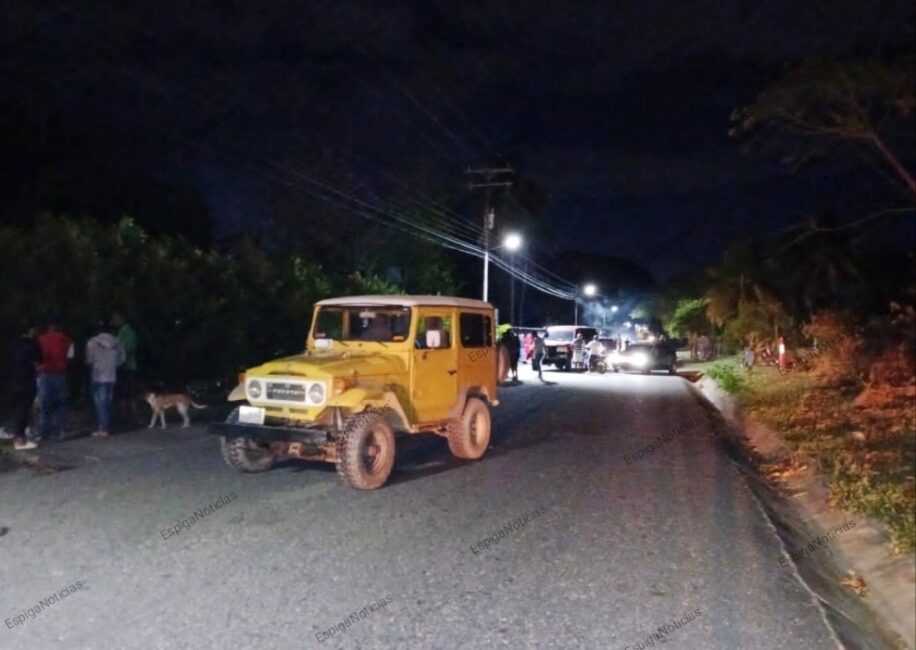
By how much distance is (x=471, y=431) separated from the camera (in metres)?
12.5

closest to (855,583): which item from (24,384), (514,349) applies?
(24,384)

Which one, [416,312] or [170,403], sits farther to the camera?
[170,403]

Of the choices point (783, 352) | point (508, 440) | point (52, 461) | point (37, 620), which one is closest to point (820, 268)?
point (783, 352)

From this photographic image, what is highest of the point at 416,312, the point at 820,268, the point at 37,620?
the point at 820,268

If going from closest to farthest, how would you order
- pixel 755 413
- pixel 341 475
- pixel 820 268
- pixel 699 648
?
pixel 699 648 → pixel 341 475 → pixel 755 413 → pixel 820 268

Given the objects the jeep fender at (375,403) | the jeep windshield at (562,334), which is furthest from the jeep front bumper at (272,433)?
A: the jeep windshield at (562,334)

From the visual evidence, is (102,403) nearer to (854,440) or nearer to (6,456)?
(6,456)


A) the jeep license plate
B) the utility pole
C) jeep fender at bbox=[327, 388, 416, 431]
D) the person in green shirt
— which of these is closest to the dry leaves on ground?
jeep fender at bbox=[327, 388, 416, 431]

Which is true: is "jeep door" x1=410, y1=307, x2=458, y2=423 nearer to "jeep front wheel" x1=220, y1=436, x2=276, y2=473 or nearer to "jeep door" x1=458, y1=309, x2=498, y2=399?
"jeep door" x1=458, y1=309, x2=498, y2=399

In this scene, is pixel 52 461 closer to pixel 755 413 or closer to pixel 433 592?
pixel 433 592

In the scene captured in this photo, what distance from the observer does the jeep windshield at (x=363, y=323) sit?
11500mm

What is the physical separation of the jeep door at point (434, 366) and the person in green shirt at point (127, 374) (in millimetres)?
5700

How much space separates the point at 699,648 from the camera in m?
5.56

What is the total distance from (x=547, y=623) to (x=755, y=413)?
13.3 meters
